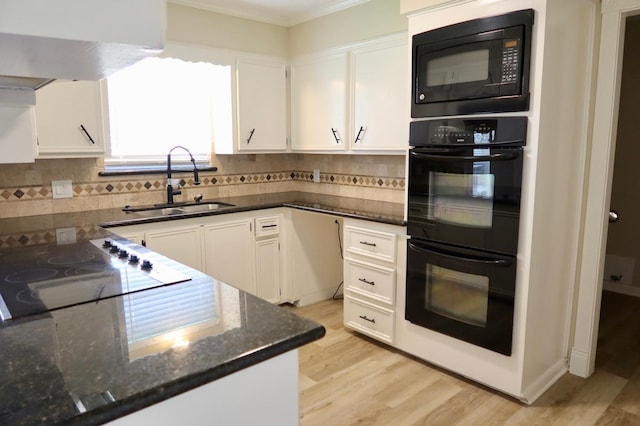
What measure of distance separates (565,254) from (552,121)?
31.5 inches

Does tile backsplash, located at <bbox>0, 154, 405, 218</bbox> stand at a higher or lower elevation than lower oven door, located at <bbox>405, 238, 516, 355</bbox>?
higher

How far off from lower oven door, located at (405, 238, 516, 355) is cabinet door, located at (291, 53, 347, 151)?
1.26 metres

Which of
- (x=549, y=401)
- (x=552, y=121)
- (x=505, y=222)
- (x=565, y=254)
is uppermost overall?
(x=552, y=121)

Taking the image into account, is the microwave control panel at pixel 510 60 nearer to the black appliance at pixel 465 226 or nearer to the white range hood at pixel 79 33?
the black appliance at pixel 465 226

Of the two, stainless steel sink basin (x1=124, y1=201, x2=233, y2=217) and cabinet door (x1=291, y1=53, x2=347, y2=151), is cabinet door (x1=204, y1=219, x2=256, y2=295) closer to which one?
stainless steel sink basin (x1=124, y1=201, x2=233, y2=217)

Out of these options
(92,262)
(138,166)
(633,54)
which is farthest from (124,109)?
(633,54)

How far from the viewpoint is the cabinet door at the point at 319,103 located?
11.3 feet

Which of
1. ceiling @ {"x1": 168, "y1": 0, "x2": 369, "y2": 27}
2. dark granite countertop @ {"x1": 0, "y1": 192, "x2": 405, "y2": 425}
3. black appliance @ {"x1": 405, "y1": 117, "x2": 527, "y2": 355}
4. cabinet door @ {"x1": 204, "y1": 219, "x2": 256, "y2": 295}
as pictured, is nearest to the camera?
dark granite countertop @ {"x1": 0, "y1": 192, "x2": 405, "y2": 425}

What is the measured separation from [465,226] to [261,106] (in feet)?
6.75

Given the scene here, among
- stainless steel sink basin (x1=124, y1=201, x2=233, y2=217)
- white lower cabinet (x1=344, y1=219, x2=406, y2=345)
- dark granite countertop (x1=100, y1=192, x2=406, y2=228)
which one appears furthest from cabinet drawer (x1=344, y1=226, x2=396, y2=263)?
stainless steel sink basin (x1=124, y1=201, x2=233, y2=217)

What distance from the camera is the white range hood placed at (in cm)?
68

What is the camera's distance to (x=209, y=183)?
3.77 meters

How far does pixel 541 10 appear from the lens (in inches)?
80.4

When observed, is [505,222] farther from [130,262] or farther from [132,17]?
[132,17]
